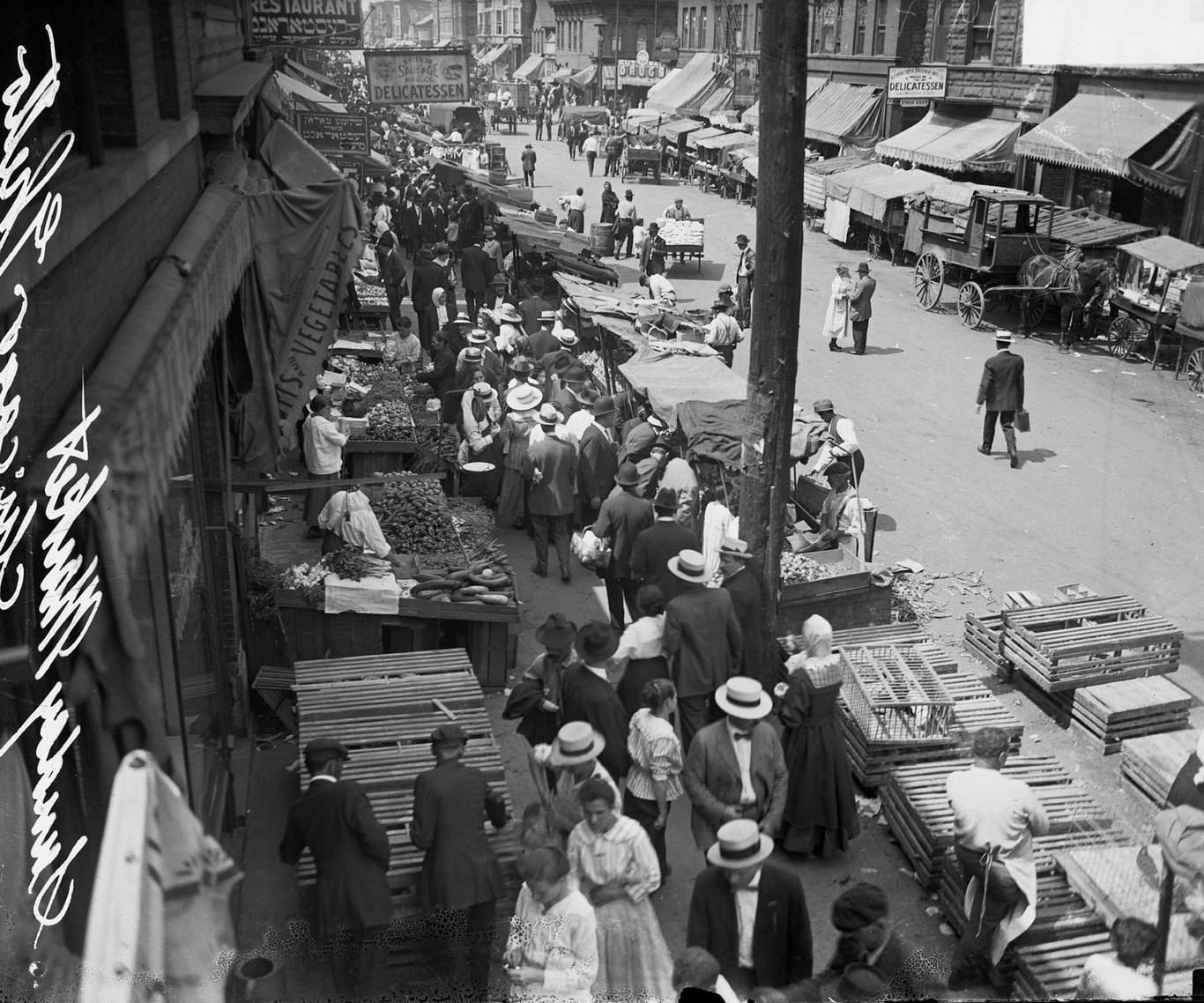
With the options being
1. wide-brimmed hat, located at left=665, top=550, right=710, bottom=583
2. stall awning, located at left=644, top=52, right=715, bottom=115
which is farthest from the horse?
stall awning, located at left=644, top=52, right=715, bottom=115

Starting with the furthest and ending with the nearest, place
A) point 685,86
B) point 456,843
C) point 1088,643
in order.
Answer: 1. point 685,86
2. point 1088,643
3. point 456,843

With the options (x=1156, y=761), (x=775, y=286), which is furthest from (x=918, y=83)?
(x=1156, y=761)

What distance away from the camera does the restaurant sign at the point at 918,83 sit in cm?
3391

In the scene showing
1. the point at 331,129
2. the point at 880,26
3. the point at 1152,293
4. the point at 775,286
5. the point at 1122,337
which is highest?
the point at 880,26

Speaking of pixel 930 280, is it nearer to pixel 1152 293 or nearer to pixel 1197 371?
pixel 1152 293

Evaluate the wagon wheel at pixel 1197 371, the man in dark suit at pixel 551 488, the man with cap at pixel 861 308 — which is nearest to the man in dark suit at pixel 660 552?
the man in dark suit at pixel 551 488

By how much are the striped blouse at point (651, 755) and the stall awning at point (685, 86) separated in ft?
161

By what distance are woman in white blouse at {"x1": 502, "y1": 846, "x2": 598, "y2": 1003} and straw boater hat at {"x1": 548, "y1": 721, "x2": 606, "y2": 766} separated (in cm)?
101

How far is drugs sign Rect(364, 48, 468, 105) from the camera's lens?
2127cm

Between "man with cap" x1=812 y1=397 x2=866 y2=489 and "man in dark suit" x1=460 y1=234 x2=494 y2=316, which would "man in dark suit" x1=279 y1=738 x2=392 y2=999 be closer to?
"man with cap" x1=812 y1=397 x2=866 y2=489

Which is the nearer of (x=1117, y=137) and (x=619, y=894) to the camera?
(x=619, y=894)

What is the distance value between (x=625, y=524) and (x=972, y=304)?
15075 mm

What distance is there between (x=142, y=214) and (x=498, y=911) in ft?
13.5

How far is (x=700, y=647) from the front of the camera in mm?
7797
